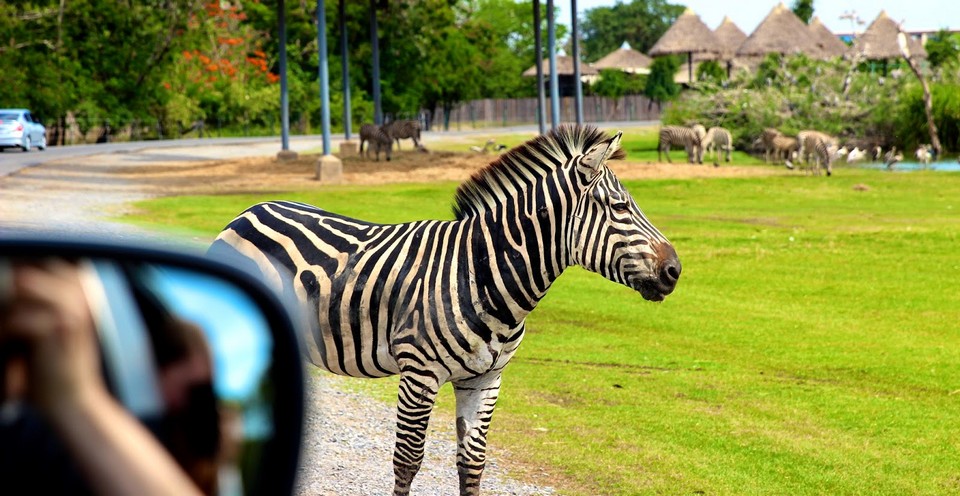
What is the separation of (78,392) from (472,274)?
451 centimetres

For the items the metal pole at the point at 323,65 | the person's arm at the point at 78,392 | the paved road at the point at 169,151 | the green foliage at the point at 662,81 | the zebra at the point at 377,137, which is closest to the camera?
the person's arm at the point at 78,392

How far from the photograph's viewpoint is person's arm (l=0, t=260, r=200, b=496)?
5.20 feet

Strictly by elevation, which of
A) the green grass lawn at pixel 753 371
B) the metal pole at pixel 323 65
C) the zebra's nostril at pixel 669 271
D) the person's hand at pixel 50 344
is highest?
the metal pole at pixel 323 65

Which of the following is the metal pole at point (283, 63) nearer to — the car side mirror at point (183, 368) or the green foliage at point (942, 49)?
the car side mirror at point (183, 368)

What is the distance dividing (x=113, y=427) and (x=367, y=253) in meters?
4.77

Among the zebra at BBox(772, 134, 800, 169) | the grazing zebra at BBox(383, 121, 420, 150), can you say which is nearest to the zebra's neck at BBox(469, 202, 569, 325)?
the grazing zebra at BBox(383, 121, 420, 150)

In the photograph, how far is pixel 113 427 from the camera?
1614 mm

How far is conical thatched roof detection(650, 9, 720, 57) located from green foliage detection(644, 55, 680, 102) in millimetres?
8923

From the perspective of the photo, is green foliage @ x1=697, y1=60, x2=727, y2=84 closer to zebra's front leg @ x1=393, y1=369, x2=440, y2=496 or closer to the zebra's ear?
the zebra's ear

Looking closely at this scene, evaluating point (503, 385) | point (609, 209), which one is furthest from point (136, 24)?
point (609, 209)

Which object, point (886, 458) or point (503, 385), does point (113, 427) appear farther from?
point (503, 385)

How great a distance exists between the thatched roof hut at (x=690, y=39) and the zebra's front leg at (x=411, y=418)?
242ft

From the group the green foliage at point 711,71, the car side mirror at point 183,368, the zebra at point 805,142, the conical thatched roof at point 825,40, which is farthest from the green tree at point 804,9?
the car side mirror at point 183,368

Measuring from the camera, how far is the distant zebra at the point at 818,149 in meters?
37.6
